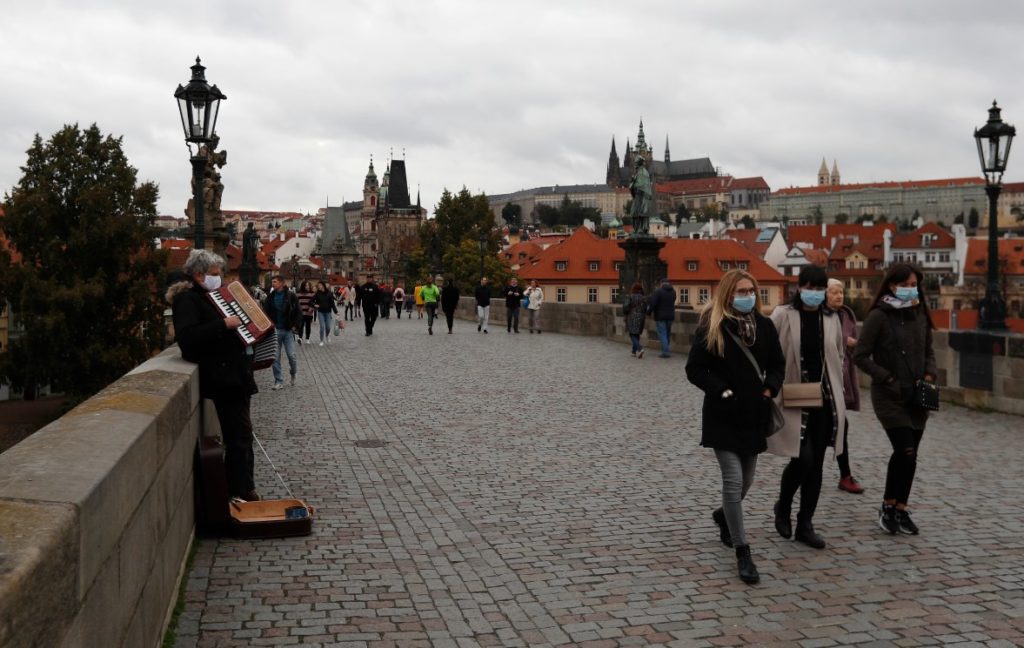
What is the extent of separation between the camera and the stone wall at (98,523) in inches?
86.2

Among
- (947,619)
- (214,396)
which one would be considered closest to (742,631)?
(947,619)

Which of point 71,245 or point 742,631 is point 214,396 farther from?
point 71,245

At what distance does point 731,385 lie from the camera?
5324mm

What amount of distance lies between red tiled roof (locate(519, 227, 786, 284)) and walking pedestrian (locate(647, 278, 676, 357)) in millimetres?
59061

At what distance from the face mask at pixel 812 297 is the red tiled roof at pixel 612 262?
238ft

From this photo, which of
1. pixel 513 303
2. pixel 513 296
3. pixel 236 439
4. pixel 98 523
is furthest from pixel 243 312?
pixel 513 303

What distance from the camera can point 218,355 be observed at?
6156mm

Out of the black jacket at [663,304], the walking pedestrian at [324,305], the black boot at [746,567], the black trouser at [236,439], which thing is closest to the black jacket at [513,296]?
the walking pedestrian at [324,305]

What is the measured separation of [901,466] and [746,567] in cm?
149

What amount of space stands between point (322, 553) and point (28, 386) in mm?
33871

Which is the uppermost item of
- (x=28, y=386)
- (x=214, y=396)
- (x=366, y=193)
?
(x=366, y=193)

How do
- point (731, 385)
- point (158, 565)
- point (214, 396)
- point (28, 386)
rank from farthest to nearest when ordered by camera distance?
point (28, 386)
point (214, 396)
point (731, 385)
point (158, 565)

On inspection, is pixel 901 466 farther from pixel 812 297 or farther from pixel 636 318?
pixel 636 318

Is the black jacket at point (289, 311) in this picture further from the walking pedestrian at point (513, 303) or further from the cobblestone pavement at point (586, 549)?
the walking pedestrian at point (513, 303)
